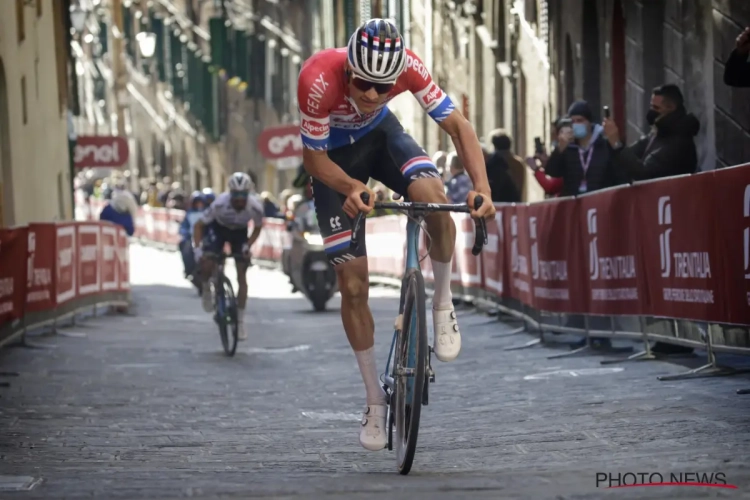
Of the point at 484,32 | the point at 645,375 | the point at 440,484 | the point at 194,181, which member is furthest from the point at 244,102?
the point at 440,484

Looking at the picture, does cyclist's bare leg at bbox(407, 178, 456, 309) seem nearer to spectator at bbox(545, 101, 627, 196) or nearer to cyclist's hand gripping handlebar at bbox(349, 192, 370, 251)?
cyclist's hand gripping handlebar at bbox(349, 192, 370, 251)

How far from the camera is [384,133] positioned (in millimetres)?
9023

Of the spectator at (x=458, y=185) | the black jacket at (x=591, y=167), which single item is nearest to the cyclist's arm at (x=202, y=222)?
the spectator at (x=458, y=185)

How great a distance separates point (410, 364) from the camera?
8.36 meters

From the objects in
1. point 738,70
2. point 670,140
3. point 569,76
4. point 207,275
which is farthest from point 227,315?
point 569,76

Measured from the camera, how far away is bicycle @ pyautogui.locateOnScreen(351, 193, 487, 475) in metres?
8.19

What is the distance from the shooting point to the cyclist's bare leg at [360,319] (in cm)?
879

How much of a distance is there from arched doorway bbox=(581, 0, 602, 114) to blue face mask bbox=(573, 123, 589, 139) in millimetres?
11258

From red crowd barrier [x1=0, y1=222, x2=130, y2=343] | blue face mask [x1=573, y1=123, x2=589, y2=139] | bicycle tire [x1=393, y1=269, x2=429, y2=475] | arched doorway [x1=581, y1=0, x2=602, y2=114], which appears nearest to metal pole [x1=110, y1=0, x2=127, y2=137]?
red crowd barrier [x1=0, y1=222, x2=130, y2=343]

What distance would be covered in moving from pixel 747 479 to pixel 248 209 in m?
12.9

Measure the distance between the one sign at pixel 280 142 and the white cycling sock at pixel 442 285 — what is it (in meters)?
33.0

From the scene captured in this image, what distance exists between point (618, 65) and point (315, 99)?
57.7 ft

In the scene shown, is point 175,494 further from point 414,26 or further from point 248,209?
point 414,26

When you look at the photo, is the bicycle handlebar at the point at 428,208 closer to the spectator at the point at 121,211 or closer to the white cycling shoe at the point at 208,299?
the white cycling shoe at the point at 208,299
